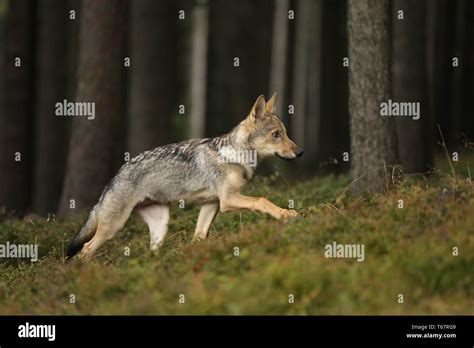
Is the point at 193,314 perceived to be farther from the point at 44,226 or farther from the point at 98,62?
the point at 98,62

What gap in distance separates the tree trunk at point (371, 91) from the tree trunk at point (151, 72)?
986 centimetres

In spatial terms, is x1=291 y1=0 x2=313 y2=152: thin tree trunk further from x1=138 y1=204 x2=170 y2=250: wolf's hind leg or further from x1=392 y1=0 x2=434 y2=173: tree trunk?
x1=138 y1=204 x2=170 y2=250: wolf's hind leg

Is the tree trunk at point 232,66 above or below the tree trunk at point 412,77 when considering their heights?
above

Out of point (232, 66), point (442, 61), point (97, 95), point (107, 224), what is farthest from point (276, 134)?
point (442, 61)

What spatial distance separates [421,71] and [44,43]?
11.6 metres

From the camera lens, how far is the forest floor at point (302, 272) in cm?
799

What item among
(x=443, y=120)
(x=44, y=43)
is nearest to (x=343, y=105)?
(x=443, y=120)

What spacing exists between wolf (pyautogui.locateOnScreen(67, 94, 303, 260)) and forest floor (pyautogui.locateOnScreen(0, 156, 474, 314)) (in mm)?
644

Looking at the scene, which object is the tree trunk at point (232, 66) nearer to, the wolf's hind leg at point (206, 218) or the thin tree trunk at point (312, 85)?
the wolf's hind leg at point (206, 218)

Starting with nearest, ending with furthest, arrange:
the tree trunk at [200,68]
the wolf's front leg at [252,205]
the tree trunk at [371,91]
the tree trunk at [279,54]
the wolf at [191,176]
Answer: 1. the wolf's front leg at [252,205]
2. the wolf at [191,176]
3. the tree trunk at [371,91]
4. the tree trunk at [200,68]
5. the tree trunk at [279,54]

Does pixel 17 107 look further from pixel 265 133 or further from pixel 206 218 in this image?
pixel 265 133

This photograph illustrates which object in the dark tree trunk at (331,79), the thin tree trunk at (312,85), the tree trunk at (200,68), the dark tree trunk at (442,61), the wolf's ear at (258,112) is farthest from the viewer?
→ the thin tree trunk at (312,85)

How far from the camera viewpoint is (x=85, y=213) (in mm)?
15086

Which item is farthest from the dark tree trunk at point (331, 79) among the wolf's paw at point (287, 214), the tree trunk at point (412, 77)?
the wolf's paw at point (287, 214)
